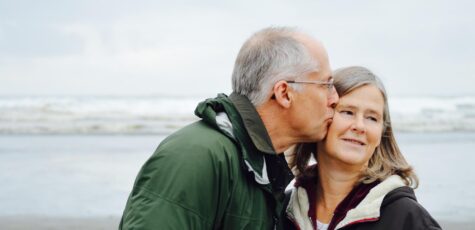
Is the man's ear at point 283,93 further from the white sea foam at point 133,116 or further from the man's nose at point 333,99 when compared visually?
the white sea foam at point 133,116

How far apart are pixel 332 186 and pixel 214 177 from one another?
3.75 ft

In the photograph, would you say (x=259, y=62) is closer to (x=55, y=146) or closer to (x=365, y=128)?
(x=365, y=128)

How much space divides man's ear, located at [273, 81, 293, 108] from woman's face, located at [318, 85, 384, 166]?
46cm

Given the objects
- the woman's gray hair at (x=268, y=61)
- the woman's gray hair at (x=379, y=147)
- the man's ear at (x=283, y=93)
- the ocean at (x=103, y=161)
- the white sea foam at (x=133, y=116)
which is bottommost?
the white sea foam at (x=133, y=116)

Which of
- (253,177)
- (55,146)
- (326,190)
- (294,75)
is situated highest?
(294,75)

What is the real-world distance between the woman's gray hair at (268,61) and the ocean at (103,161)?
6613mm

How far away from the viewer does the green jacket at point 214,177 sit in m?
2.64

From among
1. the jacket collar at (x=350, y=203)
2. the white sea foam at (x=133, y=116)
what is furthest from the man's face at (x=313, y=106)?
the white sea foam at (x=133, y=116)

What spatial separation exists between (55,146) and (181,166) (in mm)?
15918

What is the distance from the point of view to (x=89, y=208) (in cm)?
982

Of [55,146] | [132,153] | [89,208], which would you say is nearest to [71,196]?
[89,208]

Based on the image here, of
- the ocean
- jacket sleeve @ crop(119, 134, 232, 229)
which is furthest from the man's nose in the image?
the ocean

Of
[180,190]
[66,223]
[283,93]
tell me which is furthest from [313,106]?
[66,223]

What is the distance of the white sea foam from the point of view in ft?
80.4
